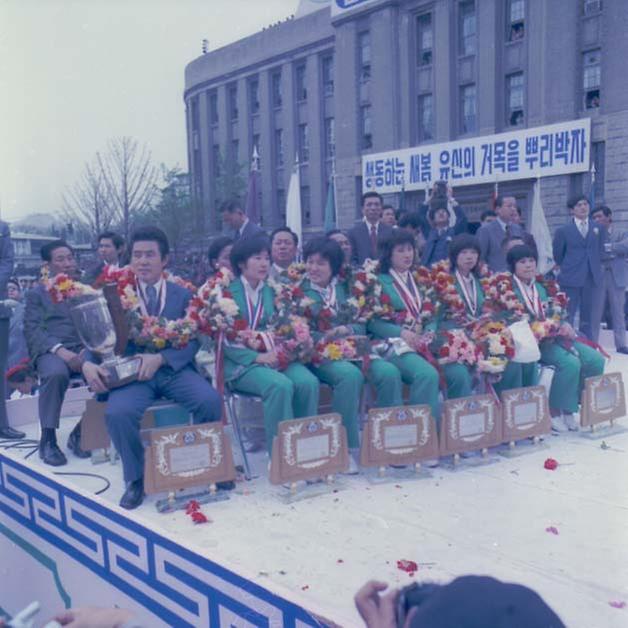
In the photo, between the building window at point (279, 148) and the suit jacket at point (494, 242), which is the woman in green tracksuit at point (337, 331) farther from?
the building window at point (279, 148)

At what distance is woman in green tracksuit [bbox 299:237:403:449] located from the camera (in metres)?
3.56

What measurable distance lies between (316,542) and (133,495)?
3.23ft

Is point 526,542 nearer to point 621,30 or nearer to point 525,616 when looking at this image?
point 525,616

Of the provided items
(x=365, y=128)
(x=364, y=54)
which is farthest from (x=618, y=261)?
(x=365, y=128)

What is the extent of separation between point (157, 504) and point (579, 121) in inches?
349

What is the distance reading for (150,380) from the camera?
3369mm

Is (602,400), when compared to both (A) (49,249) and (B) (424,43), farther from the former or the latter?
(B) (424,43)

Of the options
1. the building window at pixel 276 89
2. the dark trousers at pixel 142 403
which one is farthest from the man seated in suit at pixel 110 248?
the building window at pixel 276 89

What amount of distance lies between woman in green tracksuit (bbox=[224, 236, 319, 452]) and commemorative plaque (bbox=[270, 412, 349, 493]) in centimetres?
13

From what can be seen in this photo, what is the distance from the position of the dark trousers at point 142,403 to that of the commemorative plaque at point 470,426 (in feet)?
3.98

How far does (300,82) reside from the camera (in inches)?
816

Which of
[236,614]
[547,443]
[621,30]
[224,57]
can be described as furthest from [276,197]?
[236,614]

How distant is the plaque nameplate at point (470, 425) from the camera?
3533mm

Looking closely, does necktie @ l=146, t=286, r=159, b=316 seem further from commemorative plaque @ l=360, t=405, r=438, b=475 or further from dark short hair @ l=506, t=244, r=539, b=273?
dark short hair @ l=506, t=244, r=539, b=273
